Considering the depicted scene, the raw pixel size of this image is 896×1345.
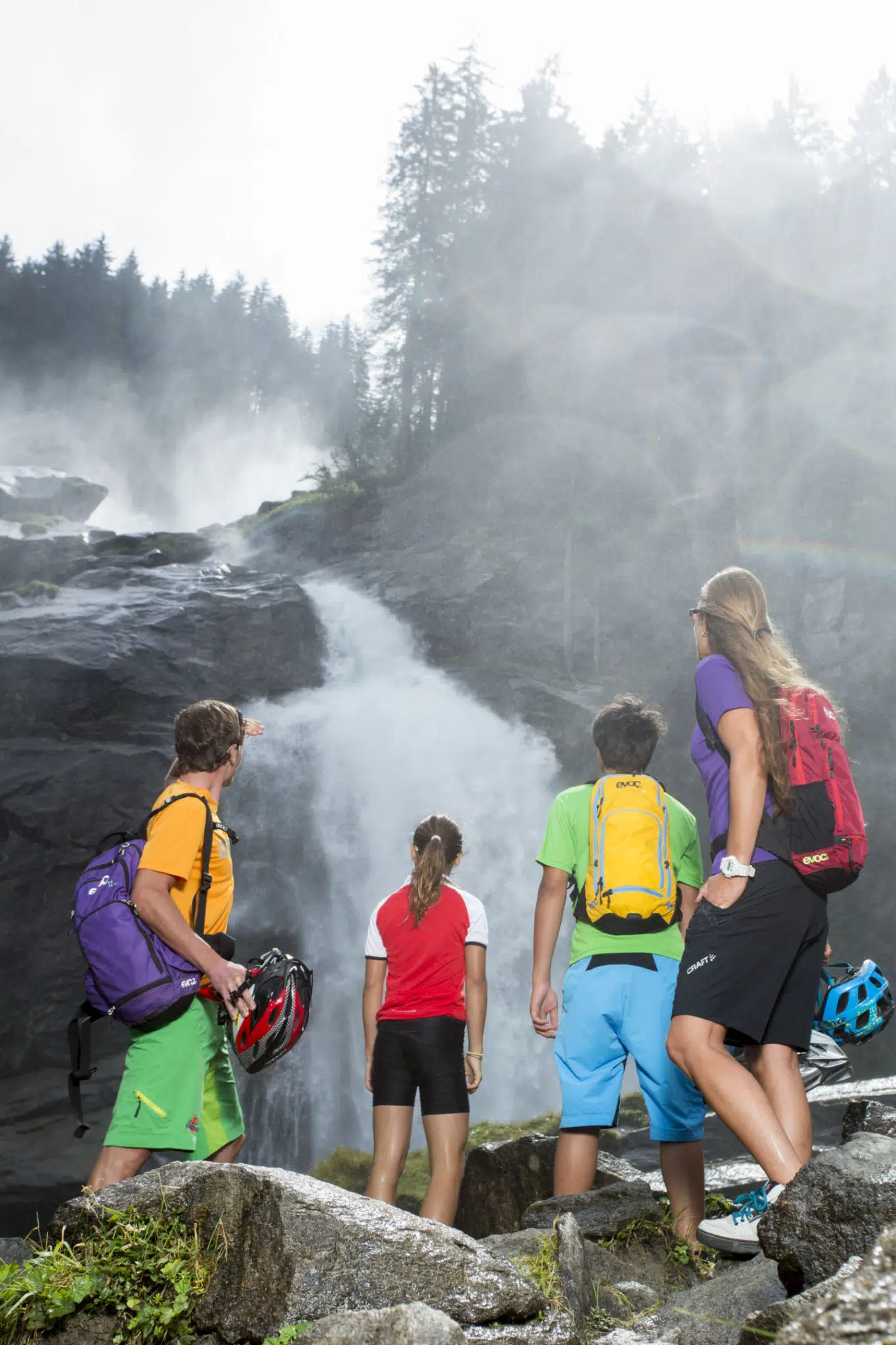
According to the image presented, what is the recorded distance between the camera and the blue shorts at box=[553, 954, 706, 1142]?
3.79 metres

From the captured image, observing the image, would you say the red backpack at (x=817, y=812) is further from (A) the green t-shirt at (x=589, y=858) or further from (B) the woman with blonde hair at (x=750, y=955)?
(A) the green t-shirt at (x=589, y=858)

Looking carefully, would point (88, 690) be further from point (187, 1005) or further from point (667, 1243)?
point (667, 1243)

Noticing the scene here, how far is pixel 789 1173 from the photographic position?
2.75 m

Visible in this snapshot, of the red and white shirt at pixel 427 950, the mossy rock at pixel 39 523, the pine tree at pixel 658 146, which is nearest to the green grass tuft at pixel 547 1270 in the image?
the red and white shirt at pixel 427 950

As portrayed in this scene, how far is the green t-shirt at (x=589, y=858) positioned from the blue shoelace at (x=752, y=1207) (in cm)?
104

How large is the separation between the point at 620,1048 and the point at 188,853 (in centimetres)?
194

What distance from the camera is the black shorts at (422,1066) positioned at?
13.8 ft

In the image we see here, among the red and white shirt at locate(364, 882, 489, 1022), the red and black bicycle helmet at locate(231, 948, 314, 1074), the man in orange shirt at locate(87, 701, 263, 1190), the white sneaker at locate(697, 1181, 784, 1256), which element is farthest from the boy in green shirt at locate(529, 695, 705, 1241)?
the man in orange shirt at locate(87, 701, 263, 1190)

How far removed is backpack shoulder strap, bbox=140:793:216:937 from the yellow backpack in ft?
5.12

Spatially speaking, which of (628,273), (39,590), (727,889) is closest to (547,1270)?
(727,889)

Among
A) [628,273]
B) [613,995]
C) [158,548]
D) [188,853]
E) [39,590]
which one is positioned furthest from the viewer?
[628,273]

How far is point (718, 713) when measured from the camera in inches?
127

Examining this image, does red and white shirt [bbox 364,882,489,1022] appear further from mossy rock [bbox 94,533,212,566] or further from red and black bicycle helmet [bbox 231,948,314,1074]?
mossy rock [bbox 94,533,212,566]

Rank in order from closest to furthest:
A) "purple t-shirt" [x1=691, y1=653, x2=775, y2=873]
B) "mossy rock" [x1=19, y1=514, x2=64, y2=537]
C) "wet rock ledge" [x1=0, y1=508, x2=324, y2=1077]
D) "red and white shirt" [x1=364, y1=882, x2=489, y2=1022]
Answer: "purple t-shirt" [x1=691, y1=653, x2=775, y2=873] < "red and white shirt" [x1=364, y1=882, x2=489, y2=1022] < "wet rock ledge" [x1=0, y1=508, x2=324, y2=1077] < "mossy rock" [x1=19, y1=514, x2=64, y2=537]
